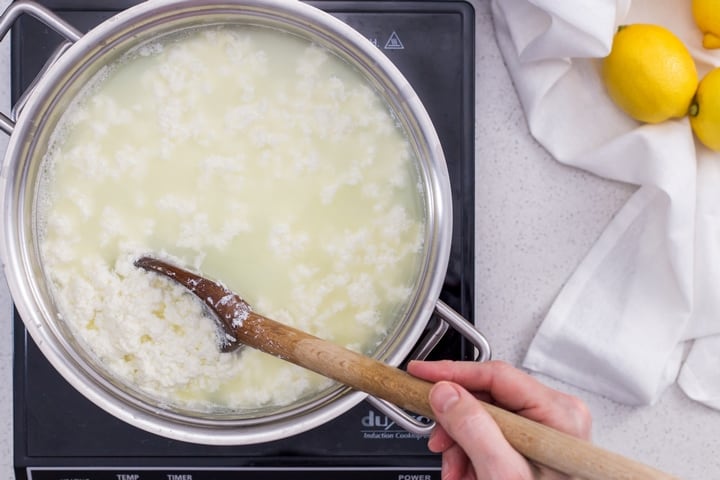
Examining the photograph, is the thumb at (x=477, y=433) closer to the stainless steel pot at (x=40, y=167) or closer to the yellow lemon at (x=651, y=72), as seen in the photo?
the stainless steel pot at (x=40, y=167)

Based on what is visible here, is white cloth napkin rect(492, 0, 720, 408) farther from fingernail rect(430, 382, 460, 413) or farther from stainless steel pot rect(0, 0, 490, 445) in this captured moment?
fingernail rect(430, 382, 460, 413)

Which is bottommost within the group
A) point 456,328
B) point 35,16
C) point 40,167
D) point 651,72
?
point 456,328

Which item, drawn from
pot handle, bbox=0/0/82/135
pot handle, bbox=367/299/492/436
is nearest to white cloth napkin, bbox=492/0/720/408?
pot handle, bbox=367/299/492/436

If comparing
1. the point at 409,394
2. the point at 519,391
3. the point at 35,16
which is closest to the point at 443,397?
the point at 409,394

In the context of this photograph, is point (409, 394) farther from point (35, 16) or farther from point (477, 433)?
point (35, 16)

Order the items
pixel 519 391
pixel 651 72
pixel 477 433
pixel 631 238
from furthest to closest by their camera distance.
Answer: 1. pixel 631 238
2. pixel 651 72
3. pixel 519 391
4. pixel 477 433

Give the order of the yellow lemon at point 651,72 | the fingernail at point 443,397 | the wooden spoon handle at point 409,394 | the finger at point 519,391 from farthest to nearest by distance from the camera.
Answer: the yellow lemon at point 651,72
the finger at point 519,391
the fingernail at point 443,397
the wooden spoon handle at point 409,394

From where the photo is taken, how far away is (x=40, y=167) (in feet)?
2.78

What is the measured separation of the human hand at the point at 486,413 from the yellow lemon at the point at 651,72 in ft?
1.28

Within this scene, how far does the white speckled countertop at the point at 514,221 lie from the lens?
993 millimetres

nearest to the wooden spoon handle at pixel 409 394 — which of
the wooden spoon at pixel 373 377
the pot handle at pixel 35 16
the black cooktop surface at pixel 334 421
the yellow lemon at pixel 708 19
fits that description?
the wooden spoon at pixel 373 377

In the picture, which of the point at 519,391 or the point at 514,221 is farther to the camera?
the point at 514,221

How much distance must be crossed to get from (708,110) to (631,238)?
0.20 meters

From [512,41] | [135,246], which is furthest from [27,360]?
[512,41]
